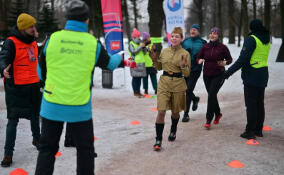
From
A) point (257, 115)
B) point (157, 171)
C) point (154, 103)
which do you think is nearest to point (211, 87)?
point (257, 115)

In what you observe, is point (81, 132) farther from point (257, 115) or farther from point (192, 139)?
point (257, 115)

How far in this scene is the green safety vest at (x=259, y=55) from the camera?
552 cm

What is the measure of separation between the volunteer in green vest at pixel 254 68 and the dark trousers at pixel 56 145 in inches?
133

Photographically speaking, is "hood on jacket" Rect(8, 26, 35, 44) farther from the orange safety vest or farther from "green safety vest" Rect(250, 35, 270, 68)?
"green safety vest" Rect(250, 35, 270, 68)

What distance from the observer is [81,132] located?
10.8 ft

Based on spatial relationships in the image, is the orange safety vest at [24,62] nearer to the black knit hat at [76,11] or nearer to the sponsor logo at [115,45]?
the black knit hat at [76,11]

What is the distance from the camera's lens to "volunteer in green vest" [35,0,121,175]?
3.10 m

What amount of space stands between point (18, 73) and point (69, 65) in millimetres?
2020

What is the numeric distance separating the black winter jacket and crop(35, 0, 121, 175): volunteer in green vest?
153cm

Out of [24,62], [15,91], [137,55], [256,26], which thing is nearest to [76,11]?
[24,62]

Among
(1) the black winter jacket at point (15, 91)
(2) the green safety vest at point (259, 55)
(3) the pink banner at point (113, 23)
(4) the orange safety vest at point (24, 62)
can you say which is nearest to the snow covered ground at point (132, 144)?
(1) the black winter jacket at point (15, 91)

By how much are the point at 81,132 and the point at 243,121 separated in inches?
189

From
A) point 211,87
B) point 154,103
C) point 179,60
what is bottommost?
point 154,103

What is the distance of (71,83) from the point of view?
3.12 metres
